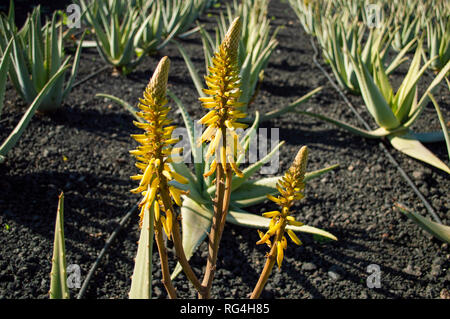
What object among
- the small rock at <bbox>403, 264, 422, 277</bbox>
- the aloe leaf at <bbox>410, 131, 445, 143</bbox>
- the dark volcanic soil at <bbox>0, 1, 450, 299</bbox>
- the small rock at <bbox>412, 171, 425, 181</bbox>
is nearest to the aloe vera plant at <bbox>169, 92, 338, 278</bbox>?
the dark volcanic soil at <bbox>0, 1, 450, 299</bbox>

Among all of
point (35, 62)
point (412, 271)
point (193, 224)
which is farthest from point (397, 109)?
point (35, 62)

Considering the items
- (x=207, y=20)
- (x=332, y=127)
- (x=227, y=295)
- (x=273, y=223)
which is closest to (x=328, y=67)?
(x=332, y=127)

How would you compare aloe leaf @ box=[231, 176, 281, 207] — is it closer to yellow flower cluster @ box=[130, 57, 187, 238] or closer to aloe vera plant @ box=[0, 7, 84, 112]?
yellow flower cluster @ box=[130, 57, 187, 238]

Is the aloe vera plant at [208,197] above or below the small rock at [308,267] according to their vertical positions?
above

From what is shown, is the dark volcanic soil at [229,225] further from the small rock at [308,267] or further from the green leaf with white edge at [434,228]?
the green leaf with white edge at [434,228]

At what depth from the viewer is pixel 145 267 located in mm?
926

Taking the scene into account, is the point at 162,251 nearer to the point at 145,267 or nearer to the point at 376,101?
the point at 145,267

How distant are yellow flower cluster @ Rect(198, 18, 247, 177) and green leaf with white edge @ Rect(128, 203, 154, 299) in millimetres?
223

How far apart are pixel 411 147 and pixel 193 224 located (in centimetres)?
168

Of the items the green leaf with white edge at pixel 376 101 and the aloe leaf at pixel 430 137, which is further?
the aloe leaf at pixel 430 137

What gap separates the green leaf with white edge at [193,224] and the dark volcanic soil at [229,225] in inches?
4.6

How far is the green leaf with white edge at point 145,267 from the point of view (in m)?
0.88

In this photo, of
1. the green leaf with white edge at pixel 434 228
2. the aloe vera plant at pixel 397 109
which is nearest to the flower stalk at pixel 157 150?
the green leaf with white edge at pixel 434 228

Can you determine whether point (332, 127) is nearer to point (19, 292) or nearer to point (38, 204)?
point (38, 204)
